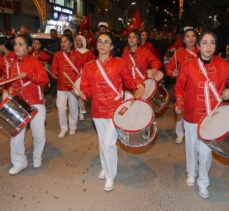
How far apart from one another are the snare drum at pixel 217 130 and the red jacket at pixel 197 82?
0.30 m

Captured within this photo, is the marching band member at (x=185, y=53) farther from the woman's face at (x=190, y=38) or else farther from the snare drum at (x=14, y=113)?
the snare drum at (x=14, y=113)

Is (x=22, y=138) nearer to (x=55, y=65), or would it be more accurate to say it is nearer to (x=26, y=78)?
(x=26, y=78)

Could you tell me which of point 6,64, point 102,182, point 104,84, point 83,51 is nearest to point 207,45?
point 104,84

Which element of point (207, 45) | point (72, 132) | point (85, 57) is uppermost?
point (207, 45)

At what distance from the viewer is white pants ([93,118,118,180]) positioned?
4074 millimetres

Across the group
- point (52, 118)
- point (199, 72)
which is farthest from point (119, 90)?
point (52, 118)

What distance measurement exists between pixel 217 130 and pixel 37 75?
2338mm

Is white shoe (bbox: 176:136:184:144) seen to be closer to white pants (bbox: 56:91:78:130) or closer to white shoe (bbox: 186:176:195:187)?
white shoe (bbox: 186:176:195:187)

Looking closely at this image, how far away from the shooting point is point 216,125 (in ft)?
11.2

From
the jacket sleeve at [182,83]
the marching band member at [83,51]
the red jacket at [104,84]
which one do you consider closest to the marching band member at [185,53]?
the jacket sleeve at [182,83]

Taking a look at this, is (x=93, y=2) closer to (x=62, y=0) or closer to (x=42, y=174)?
(x=62, y=0)

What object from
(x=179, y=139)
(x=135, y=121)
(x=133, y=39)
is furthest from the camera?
(x=179, y=139)

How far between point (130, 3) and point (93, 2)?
17218mm

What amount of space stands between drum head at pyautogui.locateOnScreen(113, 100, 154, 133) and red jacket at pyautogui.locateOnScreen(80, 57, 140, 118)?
0.98ft
